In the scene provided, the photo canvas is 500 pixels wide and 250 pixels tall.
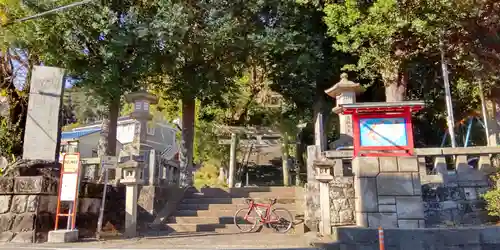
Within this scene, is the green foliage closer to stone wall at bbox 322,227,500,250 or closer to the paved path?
the paved path

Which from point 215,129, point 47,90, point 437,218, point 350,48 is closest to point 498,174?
point 437,218

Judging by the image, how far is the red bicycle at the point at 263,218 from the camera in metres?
10.1

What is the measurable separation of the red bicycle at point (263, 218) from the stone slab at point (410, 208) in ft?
10.1

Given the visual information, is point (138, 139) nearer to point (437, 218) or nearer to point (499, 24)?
point (437, 218)

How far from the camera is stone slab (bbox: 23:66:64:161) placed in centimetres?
988

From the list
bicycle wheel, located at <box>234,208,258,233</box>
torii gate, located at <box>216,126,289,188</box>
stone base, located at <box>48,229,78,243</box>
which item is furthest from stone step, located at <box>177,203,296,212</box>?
torii gate, located at <box>216,126,289,188</box>

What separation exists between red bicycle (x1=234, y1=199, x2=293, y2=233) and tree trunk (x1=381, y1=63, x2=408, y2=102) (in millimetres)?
7935

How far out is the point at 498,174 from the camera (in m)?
8.88

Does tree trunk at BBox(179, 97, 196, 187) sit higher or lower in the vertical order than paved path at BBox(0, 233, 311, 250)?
higher

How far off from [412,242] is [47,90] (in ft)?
32.6

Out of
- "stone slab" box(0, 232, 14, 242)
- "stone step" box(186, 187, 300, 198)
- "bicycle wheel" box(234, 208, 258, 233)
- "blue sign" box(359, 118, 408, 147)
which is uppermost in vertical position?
"blue sign" box(359, 118, 408, 147)

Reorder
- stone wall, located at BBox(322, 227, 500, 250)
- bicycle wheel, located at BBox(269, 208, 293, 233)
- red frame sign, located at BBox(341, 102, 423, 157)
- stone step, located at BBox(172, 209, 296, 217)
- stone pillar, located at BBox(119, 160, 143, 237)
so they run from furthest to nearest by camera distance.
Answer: stone step, located at BBox(172, 209, 296, 217) < bicycle wheel, located at BBox(269, 208, 293, 233) < stone pillar, located at BBox(119, 160, 143, 237) < red frame sign, located at BBox(341, 102, 423, 157) < stone wall, located at BBox(322, 227, 500, 250)

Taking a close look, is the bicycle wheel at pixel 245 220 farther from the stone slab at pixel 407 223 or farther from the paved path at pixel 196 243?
the stone slab at pixel 407 223

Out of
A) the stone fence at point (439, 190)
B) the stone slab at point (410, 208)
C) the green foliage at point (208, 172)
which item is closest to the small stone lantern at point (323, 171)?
Result: the stone fence at point (439, 190)
